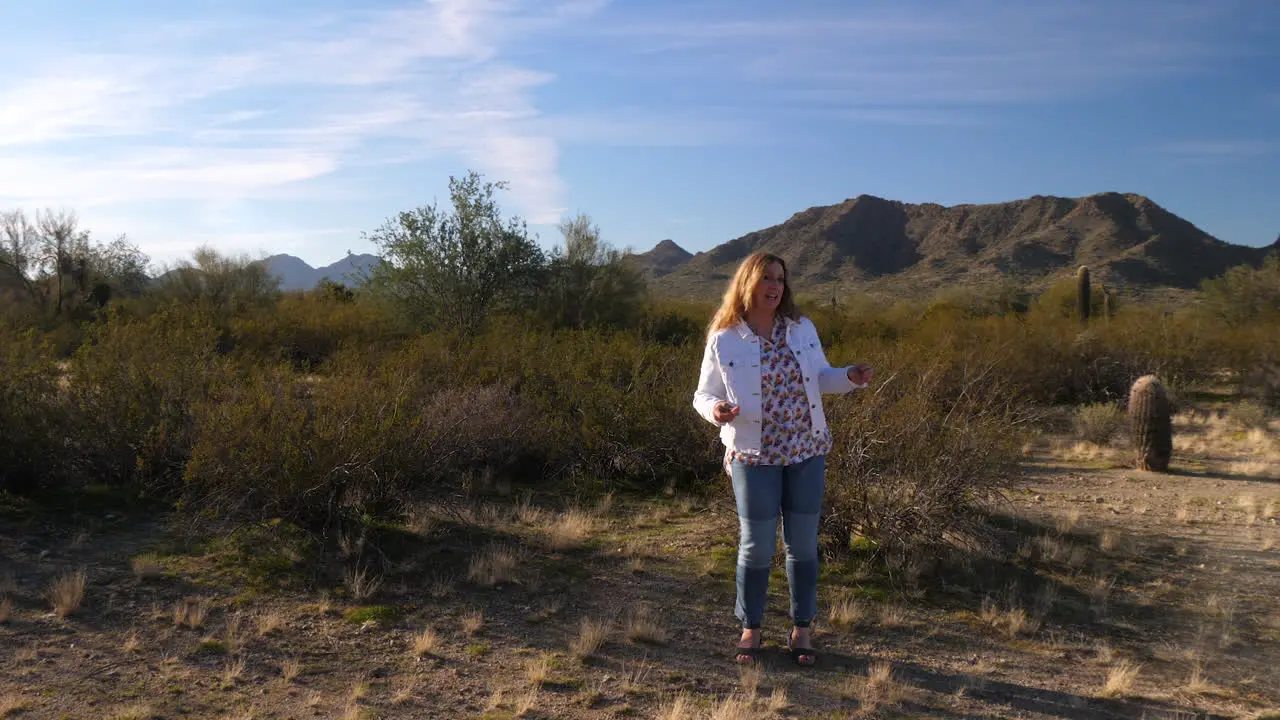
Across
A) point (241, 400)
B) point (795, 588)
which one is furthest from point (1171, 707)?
point (241, 400)

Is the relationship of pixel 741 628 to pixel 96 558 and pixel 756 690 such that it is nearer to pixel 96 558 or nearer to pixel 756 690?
pixel 756 690

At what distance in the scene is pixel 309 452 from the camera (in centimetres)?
550

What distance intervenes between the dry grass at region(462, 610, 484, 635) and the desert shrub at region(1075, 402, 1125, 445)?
10519 millimetres

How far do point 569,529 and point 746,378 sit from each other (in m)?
2.95

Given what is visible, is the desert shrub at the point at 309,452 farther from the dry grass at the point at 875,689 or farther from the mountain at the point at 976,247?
the mountain at the point at 976,247

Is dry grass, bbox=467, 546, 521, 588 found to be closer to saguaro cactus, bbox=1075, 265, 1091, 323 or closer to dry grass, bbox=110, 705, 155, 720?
dry grass, bbox=110, 705, 155, 720

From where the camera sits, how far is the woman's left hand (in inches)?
147

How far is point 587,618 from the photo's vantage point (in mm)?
4668

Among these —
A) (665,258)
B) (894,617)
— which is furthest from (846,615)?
(665,258)

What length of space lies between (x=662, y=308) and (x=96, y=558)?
20288 millimetres

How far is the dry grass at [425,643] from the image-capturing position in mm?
4245

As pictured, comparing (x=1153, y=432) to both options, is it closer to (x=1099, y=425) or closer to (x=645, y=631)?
(x=1099, y=425)

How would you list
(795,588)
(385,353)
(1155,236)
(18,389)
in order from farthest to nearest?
(1155,236), (385,353), (18,389), (795,588)

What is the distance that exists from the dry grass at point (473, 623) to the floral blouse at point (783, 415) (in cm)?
171
